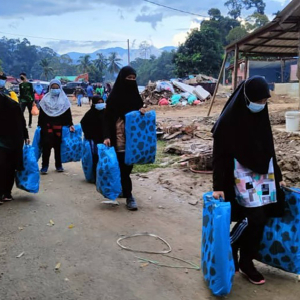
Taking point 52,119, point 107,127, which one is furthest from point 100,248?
point 52,119

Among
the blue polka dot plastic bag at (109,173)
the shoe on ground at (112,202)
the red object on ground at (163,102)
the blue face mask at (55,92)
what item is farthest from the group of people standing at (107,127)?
the red object on ground at (163,102)

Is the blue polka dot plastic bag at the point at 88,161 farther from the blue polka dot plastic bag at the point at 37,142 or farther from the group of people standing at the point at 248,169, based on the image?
the group of people standing at the point at 248,169

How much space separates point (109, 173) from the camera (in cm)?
469

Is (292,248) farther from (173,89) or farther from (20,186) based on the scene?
(173,89)

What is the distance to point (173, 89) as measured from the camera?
91.8 ft

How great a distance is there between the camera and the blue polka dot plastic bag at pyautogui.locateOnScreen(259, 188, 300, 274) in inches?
113

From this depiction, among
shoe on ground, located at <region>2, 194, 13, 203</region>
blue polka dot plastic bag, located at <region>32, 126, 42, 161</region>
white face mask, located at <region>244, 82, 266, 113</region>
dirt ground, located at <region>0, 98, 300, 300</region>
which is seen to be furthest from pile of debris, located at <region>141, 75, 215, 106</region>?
white face mask, located at <region>244, 82, 266, 113</region>

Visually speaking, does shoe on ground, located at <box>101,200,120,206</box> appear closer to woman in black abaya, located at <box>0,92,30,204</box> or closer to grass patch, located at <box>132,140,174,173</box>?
woman in black abaya, located at <box>0,92,30,204</box>

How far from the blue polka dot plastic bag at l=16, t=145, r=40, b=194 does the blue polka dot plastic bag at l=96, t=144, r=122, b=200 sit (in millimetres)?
966

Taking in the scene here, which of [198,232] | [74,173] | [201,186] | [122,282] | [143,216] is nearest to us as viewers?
[122,282]

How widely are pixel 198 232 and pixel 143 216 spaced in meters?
0.76

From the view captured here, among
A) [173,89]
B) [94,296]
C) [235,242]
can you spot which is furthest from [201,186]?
[173,89]

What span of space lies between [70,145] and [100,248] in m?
3.54

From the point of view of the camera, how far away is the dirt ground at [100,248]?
2857mm
